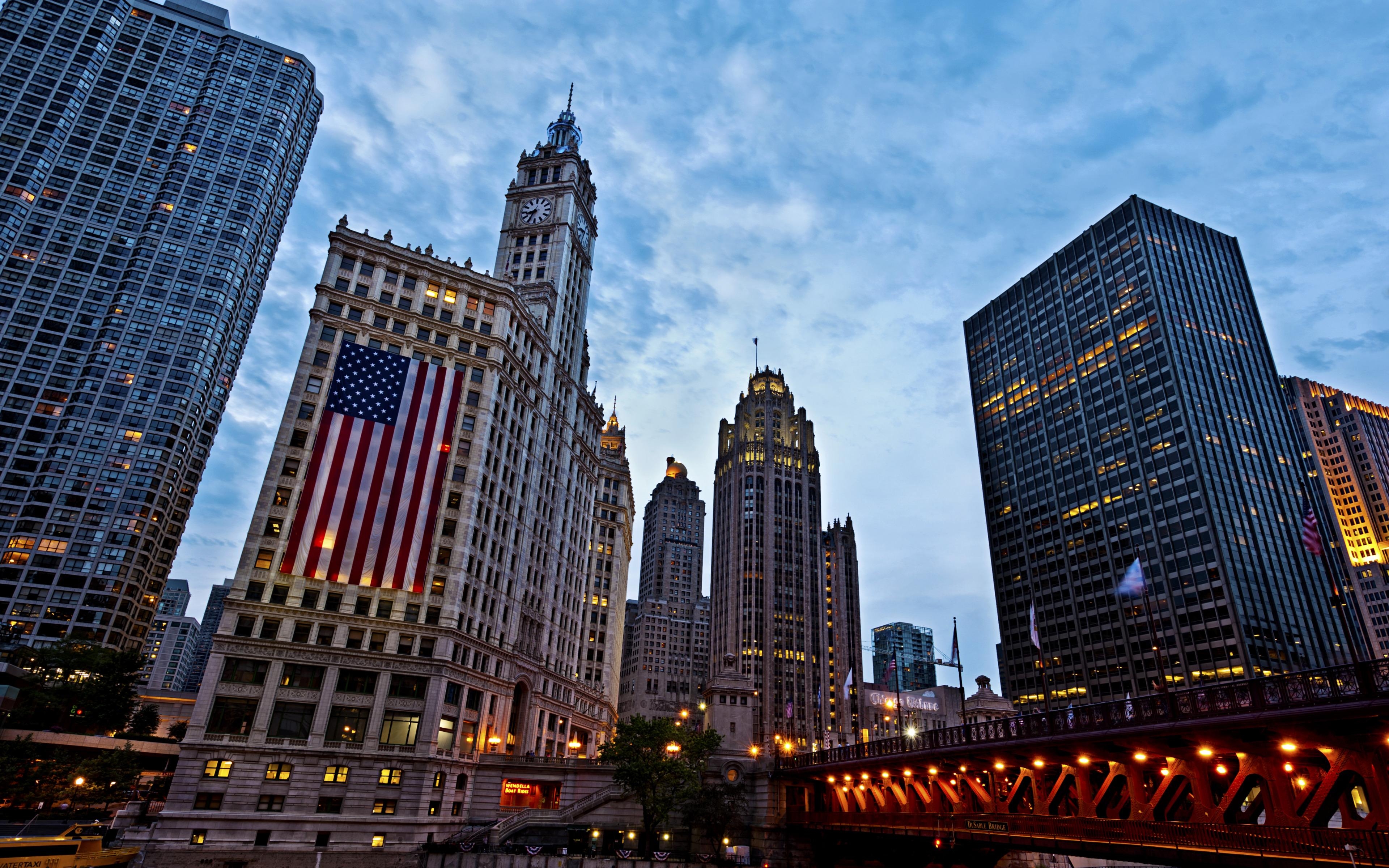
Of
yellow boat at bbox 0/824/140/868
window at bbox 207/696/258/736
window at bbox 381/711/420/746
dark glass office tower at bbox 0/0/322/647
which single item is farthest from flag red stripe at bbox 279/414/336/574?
dark glass office tower at bbox 0/0/322/647

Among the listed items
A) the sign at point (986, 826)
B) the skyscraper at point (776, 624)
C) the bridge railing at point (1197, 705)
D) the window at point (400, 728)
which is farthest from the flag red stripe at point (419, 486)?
the skyscraper at point (776, 624)

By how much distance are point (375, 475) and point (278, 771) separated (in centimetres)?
2527

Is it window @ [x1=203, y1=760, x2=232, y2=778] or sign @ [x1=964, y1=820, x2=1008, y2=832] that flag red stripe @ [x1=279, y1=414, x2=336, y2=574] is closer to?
window @ [x1=203, y1=760, x2=232, y2=778]

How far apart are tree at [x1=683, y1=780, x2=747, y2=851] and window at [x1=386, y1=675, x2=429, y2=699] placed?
25.9m

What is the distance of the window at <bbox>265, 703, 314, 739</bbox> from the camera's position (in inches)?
2325

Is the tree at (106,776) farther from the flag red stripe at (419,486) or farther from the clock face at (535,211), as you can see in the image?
the clock face at (535,211)

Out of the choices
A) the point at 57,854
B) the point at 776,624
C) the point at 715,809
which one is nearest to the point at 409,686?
the point at 715,809

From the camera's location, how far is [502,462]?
80562mm

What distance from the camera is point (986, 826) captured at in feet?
125

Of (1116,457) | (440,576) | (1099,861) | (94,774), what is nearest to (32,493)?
(94,774)

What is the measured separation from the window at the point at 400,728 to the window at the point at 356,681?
8.95 ft

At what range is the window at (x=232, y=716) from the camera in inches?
2261

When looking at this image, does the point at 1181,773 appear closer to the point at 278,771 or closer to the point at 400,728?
the point at 400,728

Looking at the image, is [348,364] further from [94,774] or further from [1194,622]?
[1194,622]
